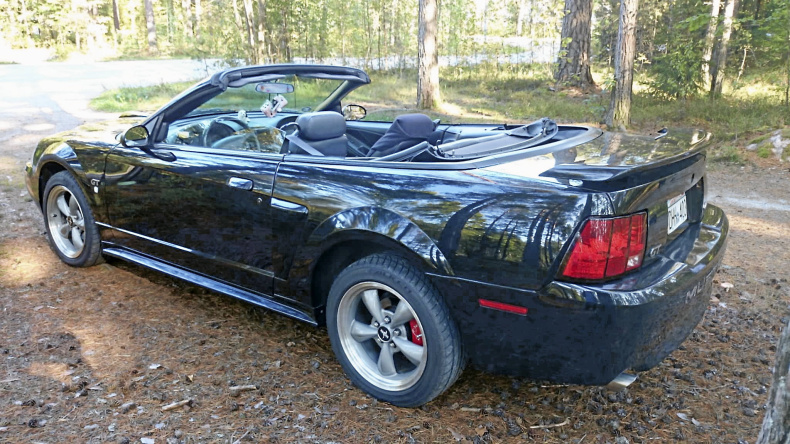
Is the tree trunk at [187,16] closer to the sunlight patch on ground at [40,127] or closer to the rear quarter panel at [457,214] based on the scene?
the sunlight patch on ground at [40,127]

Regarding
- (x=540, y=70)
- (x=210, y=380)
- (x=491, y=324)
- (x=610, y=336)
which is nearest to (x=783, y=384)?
(x=610, y=336)

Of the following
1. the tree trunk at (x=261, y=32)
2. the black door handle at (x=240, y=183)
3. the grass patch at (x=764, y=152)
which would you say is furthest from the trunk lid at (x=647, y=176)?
the tree trunk at (x=261, y=32)

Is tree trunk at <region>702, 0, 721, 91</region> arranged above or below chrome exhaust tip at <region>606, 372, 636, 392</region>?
above

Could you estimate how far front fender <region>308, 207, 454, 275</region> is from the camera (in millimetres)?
2504

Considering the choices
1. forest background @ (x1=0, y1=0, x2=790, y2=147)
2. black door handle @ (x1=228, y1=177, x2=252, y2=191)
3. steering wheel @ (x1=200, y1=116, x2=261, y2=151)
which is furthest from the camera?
forest background @ (x1=0, y1=0, x2=790, y2=147)

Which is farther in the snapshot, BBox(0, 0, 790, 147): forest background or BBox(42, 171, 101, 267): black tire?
BBox(0, 0, 790, 147): forest background

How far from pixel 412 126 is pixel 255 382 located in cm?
165

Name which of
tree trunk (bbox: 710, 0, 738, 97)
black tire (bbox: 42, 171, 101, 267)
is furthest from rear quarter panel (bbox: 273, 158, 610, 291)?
tree trunk (bbox: 710, 0, 738, 97)

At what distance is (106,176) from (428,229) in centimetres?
258

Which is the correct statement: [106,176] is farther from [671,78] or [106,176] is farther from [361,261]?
[671,78]

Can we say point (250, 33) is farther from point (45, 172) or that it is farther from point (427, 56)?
point (45, 172)

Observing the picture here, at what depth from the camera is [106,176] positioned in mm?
3953

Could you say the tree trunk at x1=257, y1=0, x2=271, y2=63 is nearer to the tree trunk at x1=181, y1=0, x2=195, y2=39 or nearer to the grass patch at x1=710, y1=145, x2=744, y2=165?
the grass patch at x1=710, y1=145, x2=744, y2=165

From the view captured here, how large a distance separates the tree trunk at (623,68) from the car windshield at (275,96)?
23.9 ft
